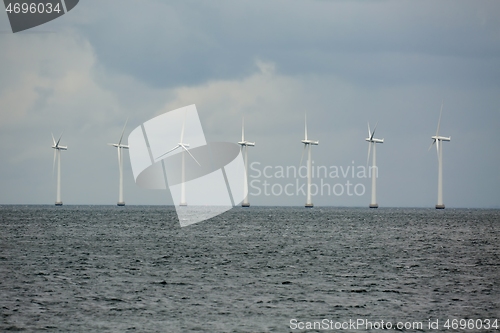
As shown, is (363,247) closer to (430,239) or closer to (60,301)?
(430,239)

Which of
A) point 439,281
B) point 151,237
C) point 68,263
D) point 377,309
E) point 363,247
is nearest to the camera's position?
point 377,309

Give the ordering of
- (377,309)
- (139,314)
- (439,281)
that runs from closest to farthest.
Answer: (139,314)
(377,309)
(439,281)

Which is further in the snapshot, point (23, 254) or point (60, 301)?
point (23, 254)

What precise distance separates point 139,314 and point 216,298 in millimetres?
5830

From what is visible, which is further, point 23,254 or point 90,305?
point 23,254

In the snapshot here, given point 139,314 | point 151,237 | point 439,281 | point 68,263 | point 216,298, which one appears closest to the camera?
point 139,314

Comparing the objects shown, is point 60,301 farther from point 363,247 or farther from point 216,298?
point 363,247

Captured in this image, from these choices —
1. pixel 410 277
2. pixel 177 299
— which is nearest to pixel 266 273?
pixel 410 277

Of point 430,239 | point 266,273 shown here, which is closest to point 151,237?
point 430,239

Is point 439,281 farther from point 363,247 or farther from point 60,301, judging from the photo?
point 363,247

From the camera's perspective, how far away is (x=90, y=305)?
38219mm

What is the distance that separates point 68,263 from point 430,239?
52304mm

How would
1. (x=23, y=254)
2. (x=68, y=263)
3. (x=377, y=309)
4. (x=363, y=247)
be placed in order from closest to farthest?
(x=377, y=309)
(x=68, y=263)
(x=23, y=254)
(x=363, y=247)

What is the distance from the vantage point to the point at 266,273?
52125 mm
